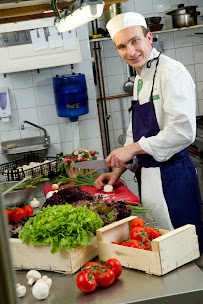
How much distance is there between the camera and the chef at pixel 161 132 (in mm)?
2602

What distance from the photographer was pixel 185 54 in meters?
5.75

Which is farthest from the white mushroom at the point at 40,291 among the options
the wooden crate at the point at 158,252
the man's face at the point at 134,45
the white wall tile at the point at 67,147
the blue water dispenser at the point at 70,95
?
the white wall tile at the point at 67,147

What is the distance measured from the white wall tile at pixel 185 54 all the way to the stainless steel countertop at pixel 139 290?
178 inches

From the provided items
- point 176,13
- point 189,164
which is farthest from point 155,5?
point 189,164

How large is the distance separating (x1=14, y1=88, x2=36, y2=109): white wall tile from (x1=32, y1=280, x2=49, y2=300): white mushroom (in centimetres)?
340

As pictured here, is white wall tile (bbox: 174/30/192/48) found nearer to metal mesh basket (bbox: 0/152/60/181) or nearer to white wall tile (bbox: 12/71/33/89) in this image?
white wall tile (bbox: 12/71/33/89)

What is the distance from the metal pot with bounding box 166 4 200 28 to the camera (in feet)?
17.2

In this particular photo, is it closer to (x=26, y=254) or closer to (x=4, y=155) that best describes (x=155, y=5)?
(x=4, y=155)

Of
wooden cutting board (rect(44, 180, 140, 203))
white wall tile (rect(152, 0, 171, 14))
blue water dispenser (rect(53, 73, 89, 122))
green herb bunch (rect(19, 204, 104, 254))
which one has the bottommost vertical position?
wooden cutting board (rect(44, 180, 140, 203))

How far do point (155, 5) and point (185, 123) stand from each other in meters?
3.52

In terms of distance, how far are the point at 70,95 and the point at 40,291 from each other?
3.11m

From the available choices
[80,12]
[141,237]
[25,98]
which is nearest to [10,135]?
A: [25,98]

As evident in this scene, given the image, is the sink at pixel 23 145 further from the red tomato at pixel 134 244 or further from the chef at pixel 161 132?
the red tomato at pixel 134 244

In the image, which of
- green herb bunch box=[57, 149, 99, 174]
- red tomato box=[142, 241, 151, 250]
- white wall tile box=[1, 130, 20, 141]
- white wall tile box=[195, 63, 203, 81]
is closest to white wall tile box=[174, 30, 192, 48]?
white wall tile box=[195, 63, 203, 81]
